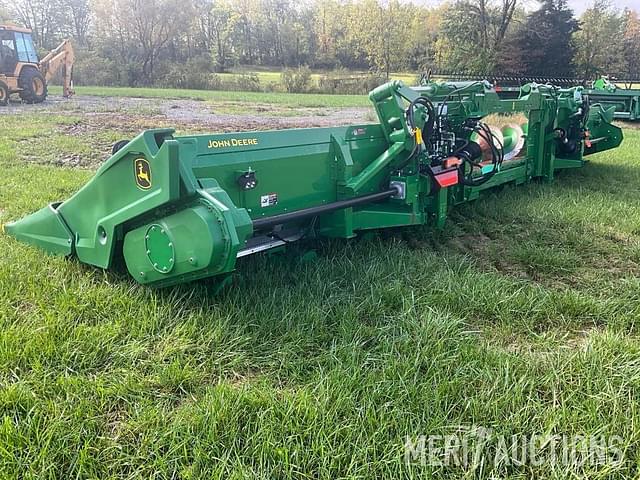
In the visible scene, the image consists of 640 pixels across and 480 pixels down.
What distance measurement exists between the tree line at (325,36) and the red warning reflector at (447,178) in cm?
3126

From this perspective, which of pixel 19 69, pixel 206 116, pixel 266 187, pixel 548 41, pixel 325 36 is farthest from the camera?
pixel 325 36

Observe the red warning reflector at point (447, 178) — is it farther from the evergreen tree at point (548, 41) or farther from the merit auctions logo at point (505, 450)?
the evergreen tree at point (548, 41)

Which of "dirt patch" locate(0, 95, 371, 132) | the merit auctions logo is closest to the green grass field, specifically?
the merit auctions logo

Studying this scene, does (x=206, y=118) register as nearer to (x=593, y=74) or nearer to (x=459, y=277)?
(x=459, y=277)

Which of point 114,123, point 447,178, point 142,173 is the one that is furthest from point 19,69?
point 142,173

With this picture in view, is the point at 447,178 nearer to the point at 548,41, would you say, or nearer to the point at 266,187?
the point at 266,187

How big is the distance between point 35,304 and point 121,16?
47.0 m

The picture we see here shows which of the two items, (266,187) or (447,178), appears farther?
(447,178)

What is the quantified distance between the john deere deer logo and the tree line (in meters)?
33.4

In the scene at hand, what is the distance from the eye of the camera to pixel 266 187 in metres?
3.50

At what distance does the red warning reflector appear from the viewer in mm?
4305

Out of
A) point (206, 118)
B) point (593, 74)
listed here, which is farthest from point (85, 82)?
point (593, 74)

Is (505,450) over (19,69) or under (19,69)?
under

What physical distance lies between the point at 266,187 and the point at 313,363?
127 cm
